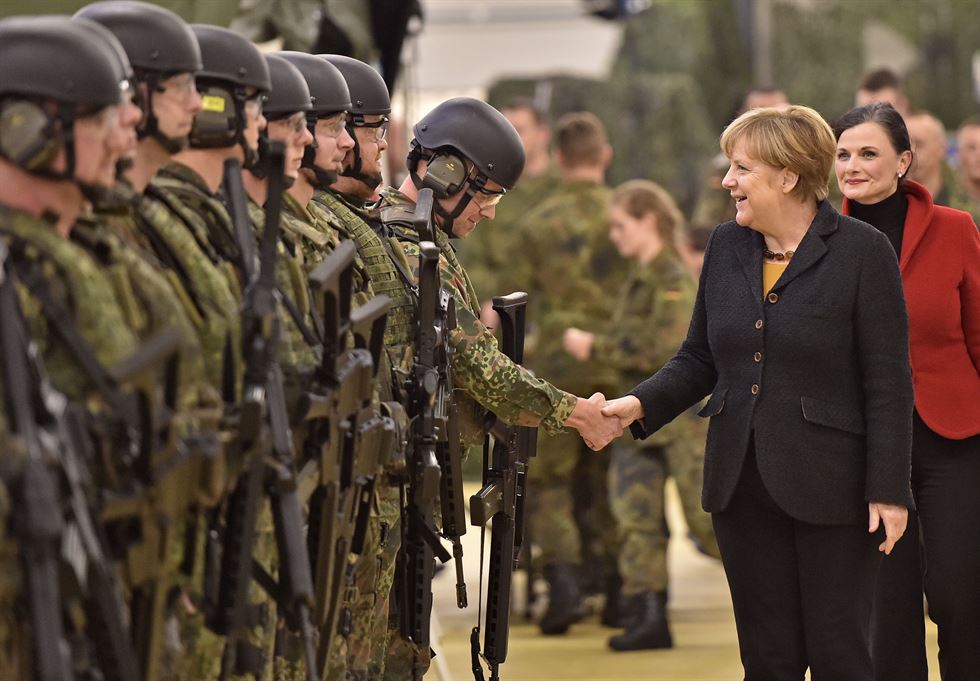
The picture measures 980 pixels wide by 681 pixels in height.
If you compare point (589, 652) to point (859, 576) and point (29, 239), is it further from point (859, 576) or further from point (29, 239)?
point (29, 239)

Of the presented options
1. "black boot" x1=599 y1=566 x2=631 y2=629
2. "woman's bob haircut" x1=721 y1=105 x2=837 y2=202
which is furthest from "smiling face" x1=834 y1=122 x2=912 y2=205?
"black boot" x1=599 y1=566 x2=631 y2=629

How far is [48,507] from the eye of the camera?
114 inches

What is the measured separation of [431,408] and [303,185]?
29.0 inches

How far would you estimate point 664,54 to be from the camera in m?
19.8

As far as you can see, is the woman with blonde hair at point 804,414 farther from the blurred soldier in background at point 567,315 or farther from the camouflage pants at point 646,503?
the blurred soldier in background at point 567,315

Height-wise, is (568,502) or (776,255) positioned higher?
(776,255)

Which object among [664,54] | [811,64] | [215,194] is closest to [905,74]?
[811,64]

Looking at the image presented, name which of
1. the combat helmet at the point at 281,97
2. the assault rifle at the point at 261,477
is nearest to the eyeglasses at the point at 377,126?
the combat helmet at the point at 281,97

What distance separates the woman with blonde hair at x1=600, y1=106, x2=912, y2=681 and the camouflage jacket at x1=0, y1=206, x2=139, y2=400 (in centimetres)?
192

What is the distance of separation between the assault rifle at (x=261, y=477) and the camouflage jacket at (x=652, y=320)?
4.25 meters

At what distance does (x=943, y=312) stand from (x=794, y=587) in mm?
1103

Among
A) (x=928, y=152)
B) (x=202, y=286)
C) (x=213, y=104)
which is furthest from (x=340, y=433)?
(x=928, y=152)

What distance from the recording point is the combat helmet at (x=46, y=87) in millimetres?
3176

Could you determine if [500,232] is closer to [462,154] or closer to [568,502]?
[568,502]
